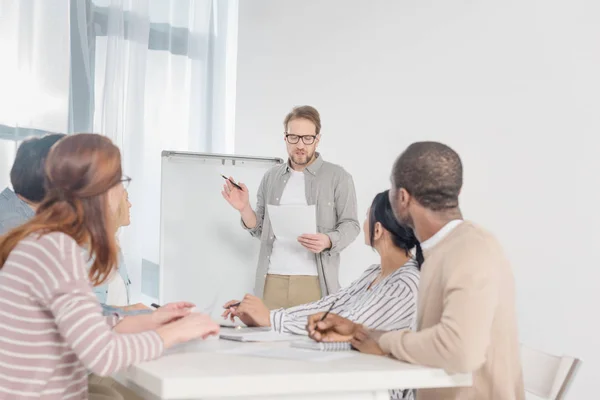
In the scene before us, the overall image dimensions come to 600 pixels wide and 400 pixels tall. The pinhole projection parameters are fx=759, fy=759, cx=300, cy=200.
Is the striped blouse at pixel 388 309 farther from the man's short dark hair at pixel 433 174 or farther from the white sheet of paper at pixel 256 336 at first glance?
the man's short dark hair at pixel 433 174

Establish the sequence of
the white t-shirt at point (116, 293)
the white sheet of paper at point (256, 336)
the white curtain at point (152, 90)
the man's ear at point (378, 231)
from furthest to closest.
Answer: the white curtain at point (152, 90)
the white t-shirt at point (116, 293)
the man's ear at point (378, 231)
the white sheet of paper at point (256, 336)

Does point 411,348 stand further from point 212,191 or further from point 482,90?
point 212,191

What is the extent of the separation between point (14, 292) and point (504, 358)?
1102 millimetres

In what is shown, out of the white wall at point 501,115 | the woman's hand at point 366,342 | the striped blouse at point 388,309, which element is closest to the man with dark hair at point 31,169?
the striped blouse at point 388,309

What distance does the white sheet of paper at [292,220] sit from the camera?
3.46 m

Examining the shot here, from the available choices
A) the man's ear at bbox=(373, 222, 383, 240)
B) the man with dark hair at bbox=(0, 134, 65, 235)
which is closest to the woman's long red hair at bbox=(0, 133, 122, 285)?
the man with dark hair at bbox=(0, 134, 65, 235)

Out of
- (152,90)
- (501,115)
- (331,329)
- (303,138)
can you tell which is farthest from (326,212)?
(152,90)

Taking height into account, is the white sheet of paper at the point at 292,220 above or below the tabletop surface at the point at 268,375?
above

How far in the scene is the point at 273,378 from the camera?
152 cm

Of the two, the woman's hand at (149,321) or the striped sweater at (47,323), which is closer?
the striped sweater at (47,323)

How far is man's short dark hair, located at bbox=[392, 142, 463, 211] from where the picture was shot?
6.03 ft

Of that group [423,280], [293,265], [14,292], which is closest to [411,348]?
[423,280]

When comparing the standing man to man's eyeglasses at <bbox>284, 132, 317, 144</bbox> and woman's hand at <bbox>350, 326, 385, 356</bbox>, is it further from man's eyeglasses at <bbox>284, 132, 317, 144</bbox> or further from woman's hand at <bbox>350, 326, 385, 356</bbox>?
woman's hand at <bbox>350, 326, 385, 356</bbox>

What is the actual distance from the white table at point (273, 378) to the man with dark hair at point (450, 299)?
73 millimetres
